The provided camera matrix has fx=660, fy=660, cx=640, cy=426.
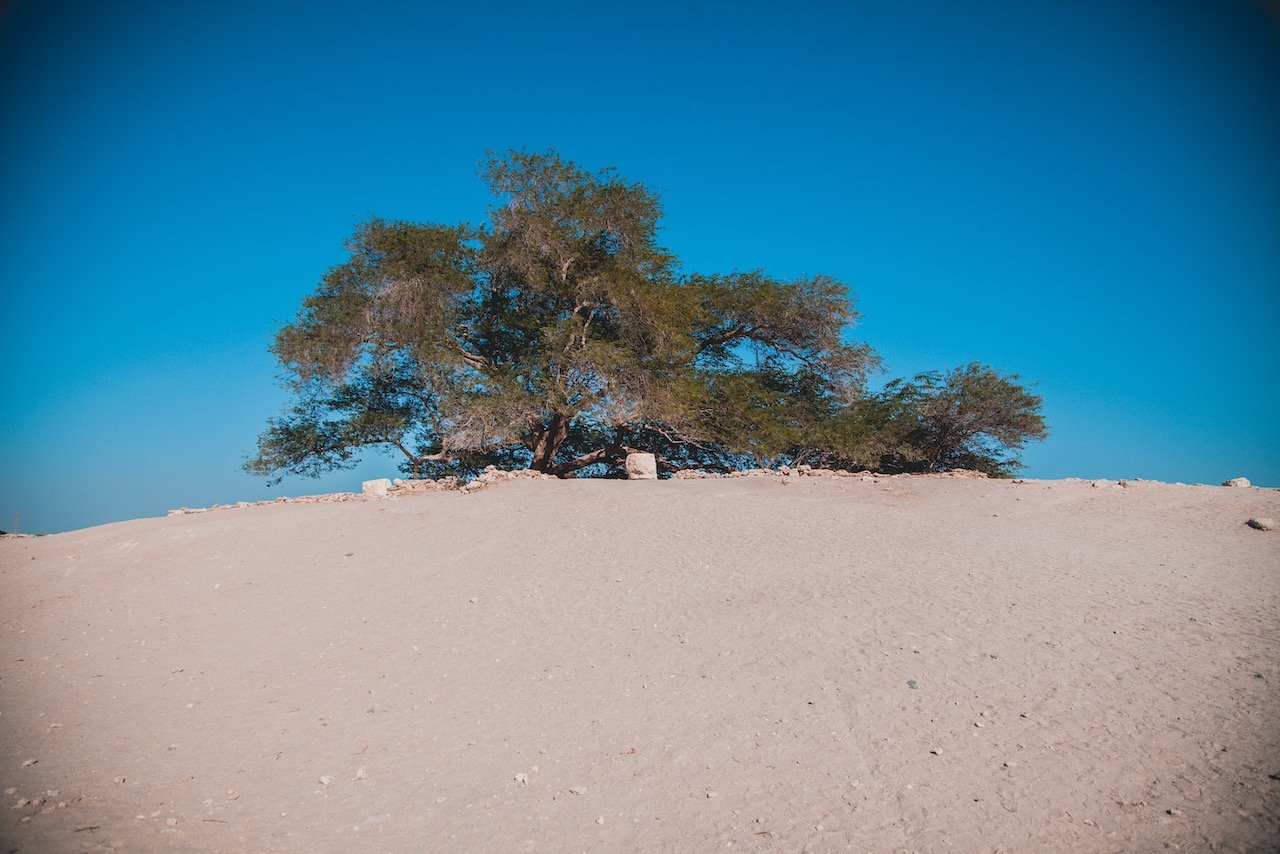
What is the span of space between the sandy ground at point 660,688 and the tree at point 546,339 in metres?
5.73

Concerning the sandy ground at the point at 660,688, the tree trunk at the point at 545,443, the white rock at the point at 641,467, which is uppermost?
the tree trunk at the point at 545,443

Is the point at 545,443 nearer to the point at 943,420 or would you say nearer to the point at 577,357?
the point at 577,357

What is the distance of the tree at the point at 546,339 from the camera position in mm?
13969

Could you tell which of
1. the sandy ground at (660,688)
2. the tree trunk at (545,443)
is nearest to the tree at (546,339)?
the tree trunk at (545,443)

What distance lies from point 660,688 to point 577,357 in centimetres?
991

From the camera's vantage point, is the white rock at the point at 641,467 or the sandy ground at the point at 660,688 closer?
the sandy ground at the point at 660,688

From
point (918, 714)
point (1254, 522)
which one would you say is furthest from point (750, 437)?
point (918, 714)

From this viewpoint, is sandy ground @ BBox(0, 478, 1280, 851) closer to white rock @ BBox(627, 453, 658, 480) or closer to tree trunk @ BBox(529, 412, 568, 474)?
white rock @ BBox(627, 453, 658, 480)

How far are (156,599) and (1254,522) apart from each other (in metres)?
12.7

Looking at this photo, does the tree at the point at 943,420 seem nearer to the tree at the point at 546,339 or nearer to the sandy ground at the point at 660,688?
the tree at the point at 546,339

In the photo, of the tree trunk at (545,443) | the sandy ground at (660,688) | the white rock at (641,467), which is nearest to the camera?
the sandy ground at (660,688)

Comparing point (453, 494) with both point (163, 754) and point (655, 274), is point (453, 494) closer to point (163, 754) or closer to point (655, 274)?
point (163, 754)

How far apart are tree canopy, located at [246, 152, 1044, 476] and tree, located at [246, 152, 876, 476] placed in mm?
42

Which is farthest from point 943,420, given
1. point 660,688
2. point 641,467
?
point 660,688
